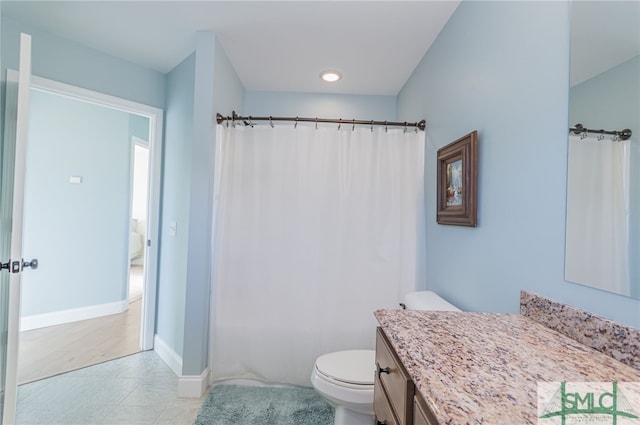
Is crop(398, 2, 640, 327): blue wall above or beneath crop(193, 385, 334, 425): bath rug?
above

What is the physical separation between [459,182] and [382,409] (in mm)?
1133

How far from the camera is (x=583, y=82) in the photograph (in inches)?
34.3

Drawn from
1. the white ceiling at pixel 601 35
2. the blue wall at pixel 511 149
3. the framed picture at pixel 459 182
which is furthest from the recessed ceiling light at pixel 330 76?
the white ceiling at pixel 601 35

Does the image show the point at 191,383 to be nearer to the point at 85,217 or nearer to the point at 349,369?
the point at 349,369

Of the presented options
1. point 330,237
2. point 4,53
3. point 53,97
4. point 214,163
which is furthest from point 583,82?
point 53,97

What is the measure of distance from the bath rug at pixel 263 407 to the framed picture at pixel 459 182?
139 cm

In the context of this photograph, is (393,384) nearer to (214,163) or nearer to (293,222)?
(293,222)

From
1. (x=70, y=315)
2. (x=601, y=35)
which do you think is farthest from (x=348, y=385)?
(x=70, y=315)

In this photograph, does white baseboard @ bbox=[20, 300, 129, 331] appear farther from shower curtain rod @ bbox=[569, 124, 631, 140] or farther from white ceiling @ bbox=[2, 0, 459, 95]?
shower curtain rod @ bbox=[569, 124, 631, 140]

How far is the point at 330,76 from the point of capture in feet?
8.52

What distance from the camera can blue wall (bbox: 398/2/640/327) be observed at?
96 centimetres

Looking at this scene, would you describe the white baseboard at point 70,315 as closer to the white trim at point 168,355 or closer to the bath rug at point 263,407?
the white trim at point 168,355

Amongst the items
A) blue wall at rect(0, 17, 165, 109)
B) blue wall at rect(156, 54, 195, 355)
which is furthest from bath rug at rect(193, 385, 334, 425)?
blue wall at rect(0, 17, 165, 109)

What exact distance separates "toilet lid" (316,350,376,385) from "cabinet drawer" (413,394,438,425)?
0.75m
